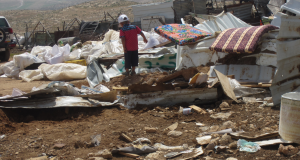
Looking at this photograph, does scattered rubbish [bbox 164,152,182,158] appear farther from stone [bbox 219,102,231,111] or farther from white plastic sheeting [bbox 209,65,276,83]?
white plastic sheeting [bbox 209,65,276,83]

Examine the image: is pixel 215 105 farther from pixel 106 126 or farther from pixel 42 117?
pixel 42 117

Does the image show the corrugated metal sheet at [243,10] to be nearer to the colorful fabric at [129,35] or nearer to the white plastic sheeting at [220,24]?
the white plastic sheeting at [220,24]

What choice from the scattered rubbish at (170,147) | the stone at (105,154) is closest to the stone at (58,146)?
the stone at (105,154)

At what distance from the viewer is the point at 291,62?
11.0 feet

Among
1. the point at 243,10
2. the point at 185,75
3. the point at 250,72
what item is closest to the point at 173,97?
the point at 185,75

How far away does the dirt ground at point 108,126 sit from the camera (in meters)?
2.66

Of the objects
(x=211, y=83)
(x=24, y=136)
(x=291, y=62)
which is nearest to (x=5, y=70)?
(x=24, y=136)

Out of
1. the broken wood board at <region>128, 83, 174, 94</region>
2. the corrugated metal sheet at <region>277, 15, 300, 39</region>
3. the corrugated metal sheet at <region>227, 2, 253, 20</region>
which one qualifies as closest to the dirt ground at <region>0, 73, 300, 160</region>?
the broken wood board at <region>128, 83, 174, 94</region>

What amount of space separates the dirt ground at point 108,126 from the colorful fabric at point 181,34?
2.17 m

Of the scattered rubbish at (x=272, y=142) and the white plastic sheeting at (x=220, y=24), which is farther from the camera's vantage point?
the white plastic sheeting at (x=220, y=24)

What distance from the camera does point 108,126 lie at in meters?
3.30

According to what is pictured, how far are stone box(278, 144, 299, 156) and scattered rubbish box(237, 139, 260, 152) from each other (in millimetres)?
191

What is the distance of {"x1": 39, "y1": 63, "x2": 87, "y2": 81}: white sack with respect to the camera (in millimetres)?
6832

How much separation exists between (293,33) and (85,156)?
2.75 metres
